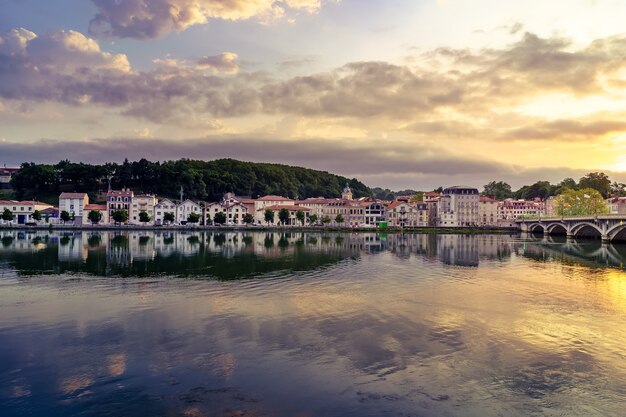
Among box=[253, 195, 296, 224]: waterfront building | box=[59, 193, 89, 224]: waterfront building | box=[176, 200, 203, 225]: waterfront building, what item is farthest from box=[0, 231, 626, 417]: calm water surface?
box=[253, 195, 296, 224]: waterfront building

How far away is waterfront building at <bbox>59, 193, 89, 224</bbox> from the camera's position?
119 m

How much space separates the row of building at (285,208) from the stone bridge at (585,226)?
15991 mm

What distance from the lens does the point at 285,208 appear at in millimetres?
130875

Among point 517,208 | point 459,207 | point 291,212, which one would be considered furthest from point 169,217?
point 517,208

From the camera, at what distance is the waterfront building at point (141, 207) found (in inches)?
4902

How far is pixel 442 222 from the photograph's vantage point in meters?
136

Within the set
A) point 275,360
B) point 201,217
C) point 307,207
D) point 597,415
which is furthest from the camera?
point 307,207

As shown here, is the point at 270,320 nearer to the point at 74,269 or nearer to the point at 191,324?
the point at 191,324

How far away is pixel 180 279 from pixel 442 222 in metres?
113

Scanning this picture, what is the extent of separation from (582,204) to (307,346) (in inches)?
4514

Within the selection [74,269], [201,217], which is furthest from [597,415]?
[201,217]

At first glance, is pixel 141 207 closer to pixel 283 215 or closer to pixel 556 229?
pixel 283 215

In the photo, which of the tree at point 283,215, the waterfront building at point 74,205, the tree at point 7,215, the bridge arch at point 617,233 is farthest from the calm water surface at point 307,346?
the waterfront building at point 74,205

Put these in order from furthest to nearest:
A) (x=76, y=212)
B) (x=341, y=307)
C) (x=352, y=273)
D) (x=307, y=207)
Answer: (x=307, y=207), (x=76, y=212), (x=352, y=273), (x=341, y=307)
